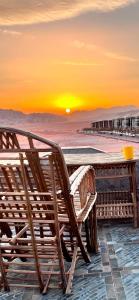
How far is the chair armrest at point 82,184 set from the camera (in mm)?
2524

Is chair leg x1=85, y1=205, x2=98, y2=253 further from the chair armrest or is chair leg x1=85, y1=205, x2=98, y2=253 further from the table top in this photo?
the table top

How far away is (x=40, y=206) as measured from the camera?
2768mm

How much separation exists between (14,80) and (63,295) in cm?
627

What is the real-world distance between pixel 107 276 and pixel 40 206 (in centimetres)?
75

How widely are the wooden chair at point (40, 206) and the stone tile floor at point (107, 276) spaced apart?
0.24 feet

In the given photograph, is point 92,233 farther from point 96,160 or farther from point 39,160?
point 39,160

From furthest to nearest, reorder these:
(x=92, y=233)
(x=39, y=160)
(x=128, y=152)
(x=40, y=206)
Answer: (x=128, y=152), (x=92, y=233), (x=40, y=206), (x=39, y=160)

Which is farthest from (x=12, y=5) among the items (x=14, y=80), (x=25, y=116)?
(x=25, y=116)

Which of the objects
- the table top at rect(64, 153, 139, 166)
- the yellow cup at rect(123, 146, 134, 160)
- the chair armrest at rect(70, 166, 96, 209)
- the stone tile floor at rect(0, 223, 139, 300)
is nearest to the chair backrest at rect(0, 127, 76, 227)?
the chair armrest at rect(70, 166, 96, 209)

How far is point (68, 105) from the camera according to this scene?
10820 mm

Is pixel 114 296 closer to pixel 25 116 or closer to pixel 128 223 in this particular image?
pixel 128 223

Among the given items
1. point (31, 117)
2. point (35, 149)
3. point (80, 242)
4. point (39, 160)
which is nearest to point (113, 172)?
point (80, 242)

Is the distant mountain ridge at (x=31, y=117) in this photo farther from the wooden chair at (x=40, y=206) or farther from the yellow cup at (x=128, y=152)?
the wooden chair at (x=40, y=206)

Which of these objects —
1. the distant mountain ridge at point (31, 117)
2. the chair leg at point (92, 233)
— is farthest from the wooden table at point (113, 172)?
the distant mountain ridge at point (31, 117)
